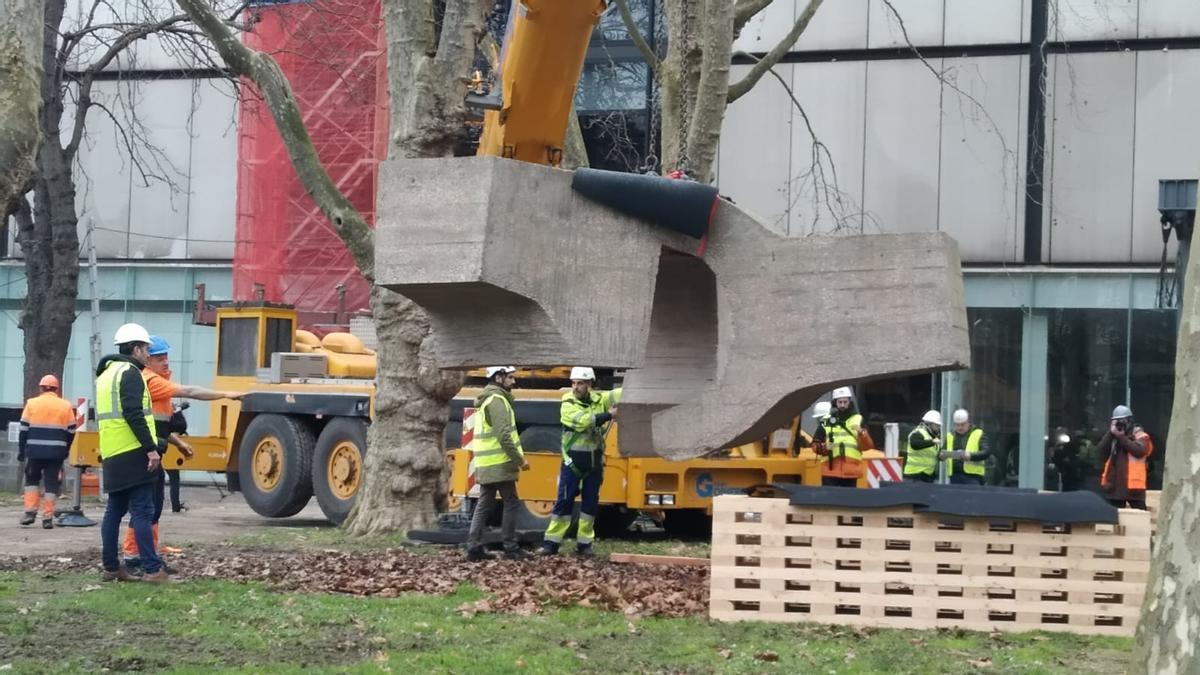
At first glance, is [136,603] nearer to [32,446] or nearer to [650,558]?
[650,558]

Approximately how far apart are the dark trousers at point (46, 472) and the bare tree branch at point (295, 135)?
15.7 ft

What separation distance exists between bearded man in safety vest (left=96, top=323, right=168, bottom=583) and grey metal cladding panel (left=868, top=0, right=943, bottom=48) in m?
16.6

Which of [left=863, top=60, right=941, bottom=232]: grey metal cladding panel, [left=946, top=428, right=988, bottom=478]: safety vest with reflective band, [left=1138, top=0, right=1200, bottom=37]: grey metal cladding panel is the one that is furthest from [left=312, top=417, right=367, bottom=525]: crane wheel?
[left=1138, top=0, right=1200, bottom=37]: grey metal cladding panel

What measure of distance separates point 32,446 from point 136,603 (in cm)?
829

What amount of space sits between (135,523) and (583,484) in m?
4.33

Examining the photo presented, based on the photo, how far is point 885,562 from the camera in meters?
9.77

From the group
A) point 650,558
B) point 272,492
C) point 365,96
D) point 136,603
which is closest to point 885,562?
point 650,558

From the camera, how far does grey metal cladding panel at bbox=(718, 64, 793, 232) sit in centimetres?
2588

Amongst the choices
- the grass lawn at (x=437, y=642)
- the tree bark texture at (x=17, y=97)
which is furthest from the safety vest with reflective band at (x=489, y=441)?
the tree bark texture at (x=17, y=97)

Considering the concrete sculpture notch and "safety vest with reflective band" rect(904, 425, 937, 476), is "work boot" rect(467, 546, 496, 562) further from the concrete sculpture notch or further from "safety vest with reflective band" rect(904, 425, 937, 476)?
"safety vest with reflective band" rect(904, 425, 937, 476)

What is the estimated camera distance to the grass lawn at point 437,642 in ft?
26.8

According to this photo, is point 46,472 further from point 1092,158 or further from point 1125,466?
point 1092,158

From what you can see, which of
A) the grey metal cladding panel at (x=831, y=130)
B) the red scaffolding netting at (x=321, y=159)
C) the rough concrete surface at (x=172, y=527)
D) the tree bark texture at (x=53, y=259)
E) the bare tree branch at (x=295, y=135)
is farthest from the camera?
the red scaffolding netting at (x=321, y=159)

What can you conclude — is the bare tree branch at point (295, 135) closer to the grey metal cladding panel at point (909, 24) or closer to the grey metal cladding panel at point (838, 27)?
the grey metal cladding panel at point (838, 27)
